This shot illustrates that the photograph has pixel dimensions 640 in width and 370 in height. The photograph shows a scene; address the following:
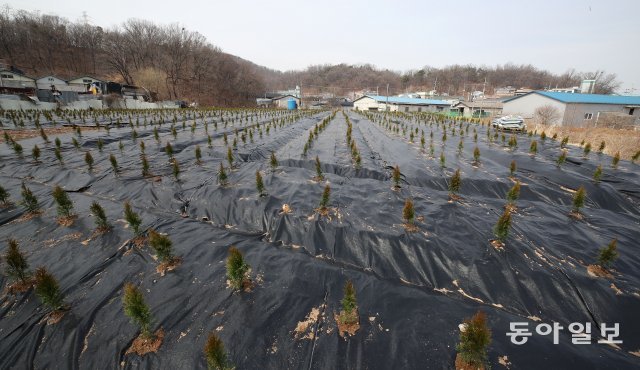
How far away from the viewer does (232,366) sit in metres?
2.66

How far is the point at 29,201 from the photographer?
18.1 ft

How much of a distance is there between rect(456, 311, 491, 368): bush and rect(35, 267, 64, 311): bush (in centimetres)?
475

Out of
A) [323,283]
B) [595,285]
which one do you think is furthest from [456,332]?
[595,285]

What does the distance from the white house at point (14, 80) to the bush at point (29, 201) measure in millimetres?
56650

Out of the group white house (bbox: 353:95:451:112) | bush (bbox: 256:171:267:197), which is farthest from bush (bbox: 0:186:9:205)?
white house (bbox: 353:95:451:112)

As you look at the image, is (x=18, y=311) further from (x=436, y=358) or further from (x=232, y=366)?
(x=436, y=358)

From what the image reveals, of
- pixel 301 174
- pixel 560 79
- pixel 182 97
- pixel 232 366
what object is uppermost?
pixel 560 79

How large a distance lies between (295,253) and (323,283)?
928 millimetres

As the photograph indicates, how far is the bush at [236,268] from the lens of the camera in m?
3.46

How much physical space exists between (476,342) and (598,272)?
309 centimetres

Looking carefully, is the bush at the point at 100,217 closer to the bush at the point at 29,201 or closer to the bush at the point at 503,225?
the bush at the point at 29,201

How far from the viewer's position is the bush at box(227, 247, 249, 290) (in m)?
3.46

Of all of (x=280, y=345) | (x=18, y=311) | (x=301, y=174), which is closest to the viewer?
(x=280, y=345)

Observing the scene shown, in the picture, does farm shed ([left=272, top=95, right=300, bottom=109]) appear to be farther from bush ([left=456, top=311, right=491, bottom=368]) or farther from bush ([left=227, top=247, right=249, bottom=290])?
bush ([left=456, top=311, right=491, bottom=368])
